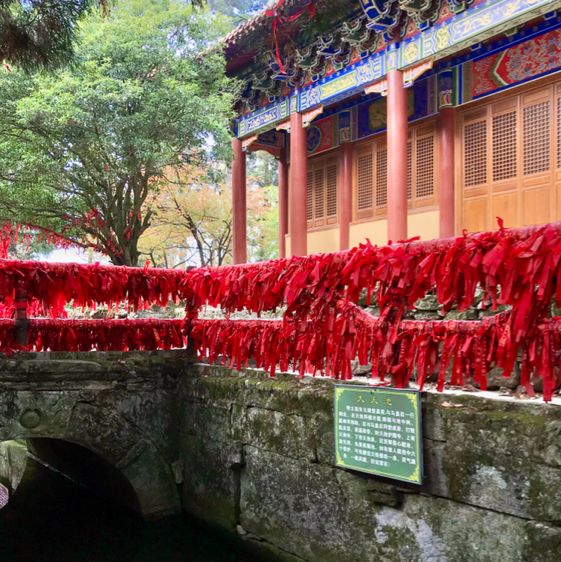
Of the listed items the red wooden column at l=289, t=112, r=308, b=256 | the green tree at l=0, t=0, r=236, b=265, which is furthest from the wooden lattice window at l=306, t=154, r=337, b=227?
the green tree at l=0, t=0, r=236, b=265

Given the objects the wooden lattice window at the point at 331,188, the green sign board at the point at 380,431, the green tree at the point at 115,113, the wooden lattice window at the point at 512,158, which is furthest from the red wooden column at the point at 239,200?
the green sign board at the point at 380,431

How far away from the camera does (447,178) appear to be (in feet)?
28.4

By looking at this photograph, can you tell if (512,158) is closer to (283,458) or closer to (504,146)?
(504,146)

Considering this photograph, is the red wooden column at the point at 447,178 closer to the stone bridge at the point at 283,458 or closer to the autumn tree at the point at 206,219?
the stone bridge at the point at 283,458

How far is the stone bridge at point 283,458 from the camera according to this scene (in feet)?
9.55

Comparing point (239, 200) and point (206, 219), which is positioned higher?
point (206, 219)

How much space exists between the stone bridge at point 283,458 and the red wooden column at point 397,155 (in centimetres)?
381

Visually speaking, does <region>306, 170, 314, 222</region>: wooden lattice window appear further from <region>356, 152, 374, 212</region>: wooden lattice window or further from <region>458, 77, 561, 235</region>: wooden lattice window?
<region>458, 77, 561, 235</region>: wooden lattice window

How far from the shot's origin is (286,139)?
12.0 m

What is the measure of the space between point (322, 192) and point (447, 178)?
2902 millimetres

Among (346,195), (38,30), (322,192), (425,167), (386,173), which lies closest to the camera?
(38,30)

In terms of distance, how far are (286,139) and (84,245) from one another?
4521 mm

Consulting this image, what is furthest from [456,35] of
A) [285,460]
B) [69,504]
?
[69,504]

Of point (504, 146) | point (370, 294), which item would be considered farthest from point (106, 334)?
point (504, 146)
